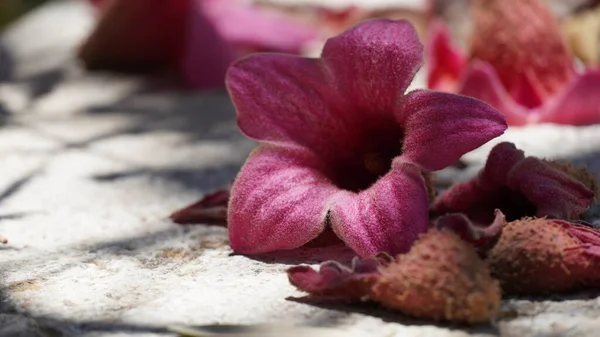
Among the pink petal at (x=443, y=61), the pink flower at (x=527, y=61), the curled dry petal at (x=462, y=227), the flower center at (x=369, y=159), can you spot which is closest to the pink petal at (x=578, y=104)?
the pink flower at (x=527, y=61)

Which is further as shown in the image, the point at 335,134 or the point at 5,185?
the point at 5,185

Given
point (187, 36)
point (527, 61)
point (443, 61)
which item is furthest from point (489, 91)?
point (187, 36)

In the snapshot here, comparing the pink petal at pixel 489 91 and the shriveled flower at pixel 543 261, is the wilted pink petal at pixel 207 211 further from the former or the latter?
the pink petal at pixel 489 91

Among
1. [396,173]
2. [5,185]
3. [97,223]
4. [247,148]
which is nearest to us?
[396,173]

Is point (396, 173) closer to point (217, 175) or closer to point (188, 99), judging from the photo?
point (217, 175)

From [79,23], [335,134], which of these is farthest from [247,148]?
[79,23]

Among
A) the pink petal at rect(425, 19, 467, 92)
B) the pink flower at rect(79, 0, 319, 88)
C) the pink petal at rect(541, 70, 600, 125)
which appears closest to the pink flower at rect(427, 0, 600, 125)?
the pink petal at rect(541, 70, 600, 125)
